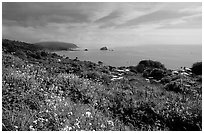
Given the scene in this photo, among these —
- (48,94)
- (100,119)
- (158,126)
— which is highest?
(48,94)

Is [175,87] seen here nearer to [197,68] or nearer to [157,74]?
[157,74]

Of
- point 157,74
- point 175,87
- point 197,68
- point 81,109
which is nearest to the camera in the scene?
point 81,109

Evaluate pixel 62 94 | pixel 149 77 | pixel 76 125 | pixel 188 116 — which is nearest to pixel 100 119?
pixel 76 125

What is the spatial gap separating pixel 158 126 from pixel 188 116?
3.77ft

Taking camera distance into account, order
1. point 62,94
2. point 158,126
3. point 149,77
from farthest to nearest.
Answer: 1. point 149,77
2. point 62,94
3. point 158,126

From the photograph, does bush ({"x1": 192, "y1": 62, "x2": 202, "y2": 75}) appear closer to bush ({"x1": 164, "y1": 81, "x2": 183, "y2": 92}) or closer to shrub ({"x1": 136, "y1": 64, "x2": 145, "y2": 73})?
shrub ({"x1": 136, "y1": 64, "x2": 145, "y2": 73})

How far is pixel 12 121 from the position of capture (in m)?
5.25

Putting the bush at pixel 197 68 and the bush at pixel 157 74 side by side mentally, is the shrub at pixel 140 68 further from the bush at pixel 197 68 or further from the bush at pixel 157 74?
the bush at pixel 197 68

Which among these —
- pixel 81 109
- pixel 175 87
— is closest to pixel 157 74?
pixel 175 87

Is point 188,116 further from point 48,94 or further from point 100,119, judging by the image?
point 48,94

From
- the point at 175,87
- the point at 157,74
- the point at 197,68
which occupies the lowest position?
the point at 175,87

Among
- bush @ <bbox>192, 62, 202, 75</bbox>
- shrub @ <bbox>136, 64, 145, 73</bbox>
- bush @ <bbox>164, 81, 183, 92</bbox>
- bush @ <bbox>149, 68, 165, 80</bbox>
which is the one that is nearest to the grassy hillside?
bush @ <bbox>164, 81, 183, 92</bbox>

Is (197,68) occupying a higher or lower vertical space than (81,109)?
higher

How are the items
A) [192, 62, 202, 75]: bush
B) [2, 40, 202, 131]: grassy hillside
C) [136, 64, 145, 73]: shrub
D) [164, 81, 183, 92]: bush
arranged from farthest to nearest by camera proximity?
[136, 64, 145, 73]: shrub, [192, 62, 202, 75]: bush, [164, 81, 183, 92]: bush, [2, 40, 202, 131]: grassy hillside
